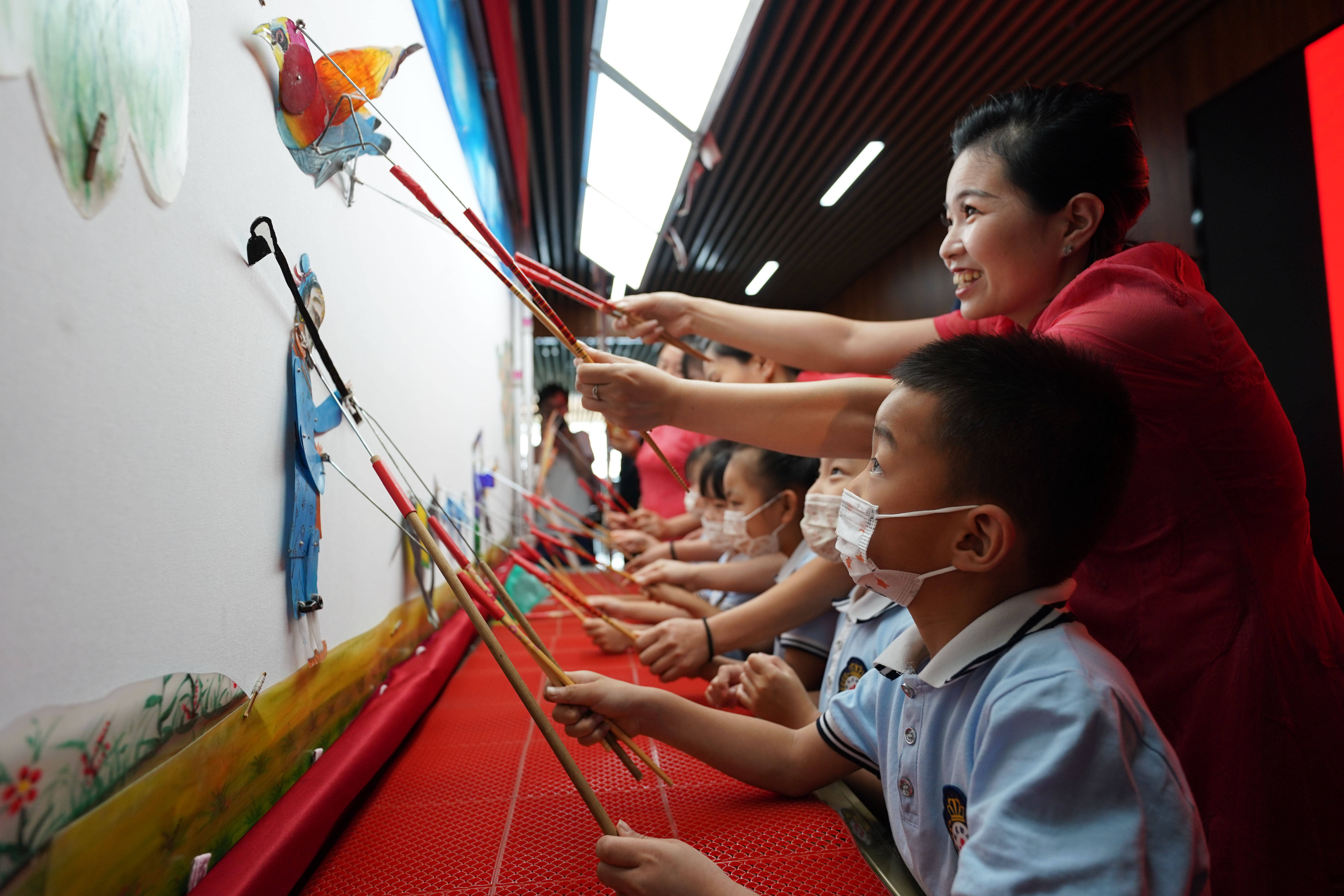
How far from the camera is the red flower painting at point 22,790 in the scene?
43 centimetres

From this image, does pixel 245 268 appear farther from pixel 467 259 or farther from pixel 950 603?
pixel 467 259

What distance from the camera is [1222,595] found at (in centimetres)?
81

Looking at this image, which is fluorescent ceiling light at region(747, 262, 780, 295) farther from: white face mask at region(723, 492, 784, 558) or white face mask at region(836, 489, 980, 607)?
white face mask at region(836, 489, 980, 607)

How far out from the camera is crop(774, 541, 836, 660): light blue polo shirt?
1576mm

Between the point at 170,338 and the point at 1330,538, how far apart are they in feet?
11.1

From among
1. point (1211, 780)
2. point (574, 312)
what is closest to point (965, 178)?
point (1211, 780)

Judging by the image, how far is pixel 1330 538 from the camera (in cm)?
252

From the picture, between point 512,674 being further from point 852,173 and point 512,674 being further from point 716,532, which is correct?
point 852,173

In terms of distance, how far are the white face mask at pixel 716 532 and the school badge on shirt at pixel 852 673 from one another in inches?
30.7

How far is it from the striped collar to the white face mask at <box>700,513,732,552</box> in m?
1.28

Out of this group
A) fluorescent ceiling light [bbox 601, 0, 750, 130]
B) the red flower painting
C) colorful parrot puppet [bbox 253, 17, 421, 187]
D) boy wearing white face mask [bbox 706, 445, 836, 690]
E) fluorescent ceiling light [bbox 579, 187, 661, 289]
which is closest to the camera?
the red flower painting

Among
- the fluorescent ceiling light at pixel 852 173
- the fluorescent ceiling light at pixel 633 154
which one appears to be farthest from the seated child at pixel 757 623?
the fluorescent ceiling light at pixel 852 173

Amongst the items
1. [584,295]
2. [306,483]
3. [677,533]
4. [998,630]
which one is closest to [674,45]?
[677,533]

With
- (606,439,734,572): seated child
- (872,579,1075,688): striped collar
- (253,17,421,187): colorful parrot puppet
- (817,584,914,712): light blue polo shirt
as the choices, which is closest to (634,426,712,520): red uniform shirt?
(606,439,734,572): seated child
